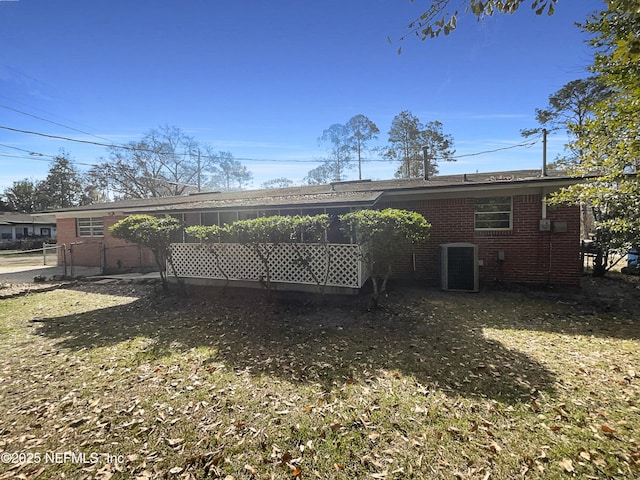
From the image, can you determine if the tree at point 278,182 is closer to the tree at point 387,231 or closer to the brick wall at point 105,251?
the brick wall at point 105,251

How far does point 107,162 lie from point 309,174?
26182mm

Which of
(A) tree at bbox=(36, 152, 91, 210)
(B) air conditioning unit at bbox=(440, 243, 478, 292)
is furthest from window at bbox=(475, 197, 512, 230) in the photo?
(A) tree at bbox=(36, 152, 91, 210)

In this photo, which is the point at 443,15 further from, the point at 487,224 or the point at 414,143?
the point at 414,143

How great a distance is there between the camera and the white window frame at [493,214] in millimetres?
9031

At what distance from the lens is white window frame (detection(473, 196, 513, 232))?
903 centimetres

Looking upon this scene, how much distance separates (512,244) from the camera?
29.5ft

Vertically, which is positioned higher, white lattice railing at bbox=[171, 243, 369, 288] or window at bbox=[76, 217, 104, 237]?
window at bbox=[76, 217, 104, 237]

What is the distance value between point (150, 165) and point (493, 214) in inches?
1594

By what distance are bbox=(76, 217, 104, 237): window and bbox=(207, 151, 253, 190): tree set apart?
85.0ft

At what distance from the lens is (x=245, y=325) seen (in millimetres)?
6234

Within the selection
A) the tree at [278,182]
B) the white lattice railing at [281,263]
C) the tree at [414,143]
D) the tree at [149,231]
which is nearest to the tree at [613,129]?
the white lattice railing at [281,263]

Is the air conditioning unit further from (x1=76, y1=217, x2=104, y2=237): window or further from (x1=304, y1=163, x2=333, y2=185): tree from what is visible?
(x1=304, y1=163, x2=333, y2=185): tree

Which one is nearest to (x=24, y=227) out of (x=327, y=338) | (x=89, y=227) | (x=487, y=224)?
(x=89, y=227)

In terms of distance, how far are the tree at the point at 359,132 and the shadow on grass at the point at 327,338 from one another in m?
30.7
